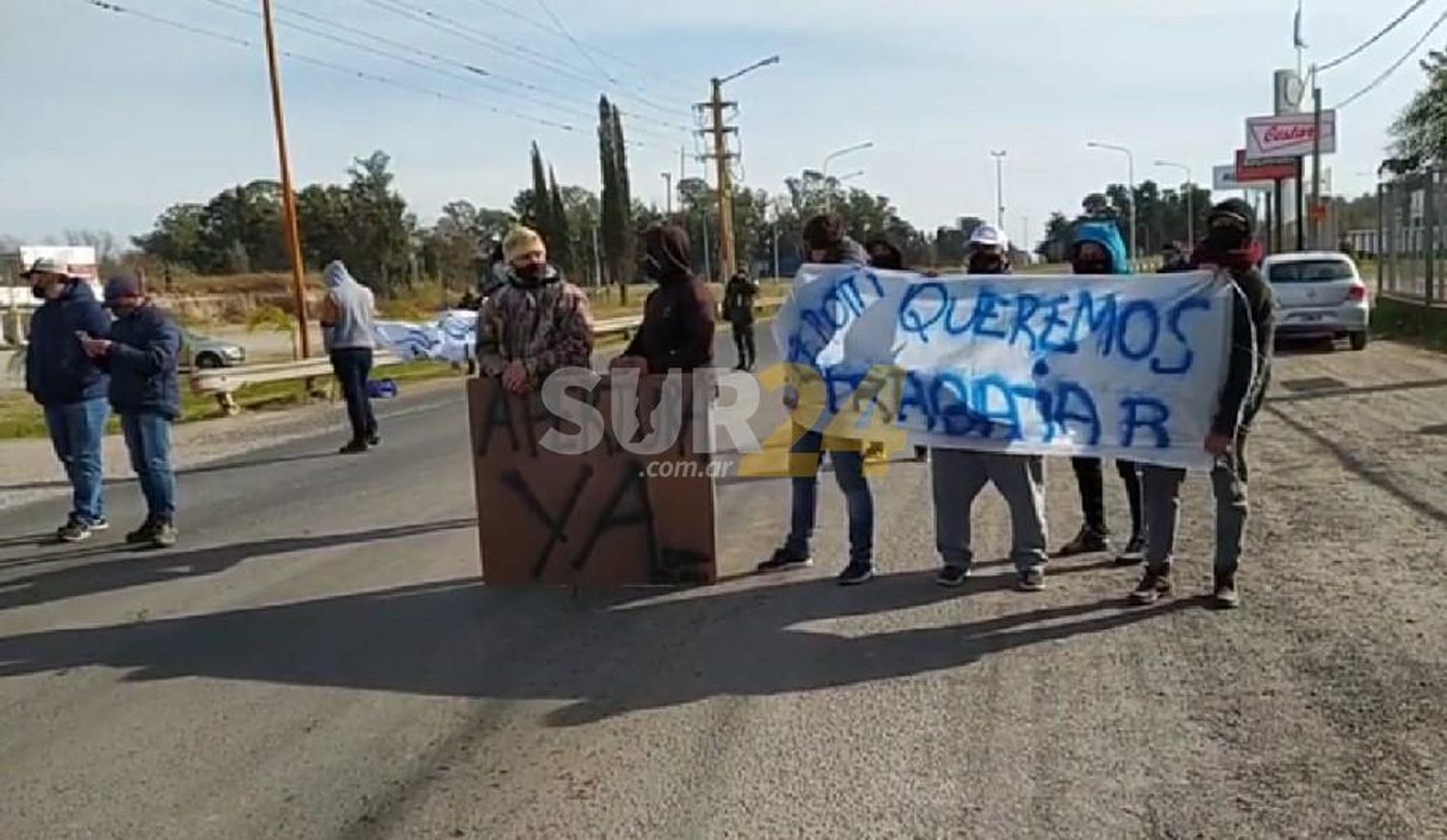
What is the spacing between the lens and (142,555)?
9117 millimetres

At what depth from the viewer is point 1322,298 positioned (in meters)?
21.8

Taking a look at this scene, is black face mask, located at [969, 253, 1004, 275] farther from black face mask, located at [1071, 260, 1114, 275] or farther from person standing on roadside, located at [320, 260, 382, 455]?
person standing on roadside, located at [320, 260, 382, 455]

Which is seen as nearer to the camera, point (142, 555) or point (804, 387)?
Result: point (804, 387)

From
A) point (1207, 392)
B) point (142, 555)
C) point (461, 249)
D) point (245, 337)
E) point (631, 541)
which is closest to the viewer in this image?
point (1207, 392)

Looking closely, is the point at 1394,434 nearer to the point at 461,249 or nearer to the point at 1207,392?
the point at 1207,392

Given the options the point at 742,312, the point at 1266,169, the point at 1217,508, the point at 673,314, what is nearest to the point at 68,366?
the point at 673,314

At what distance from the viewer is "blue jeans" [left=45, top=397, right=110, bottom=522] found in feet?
31.0

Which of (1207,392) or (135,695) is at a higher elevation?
(1207,392)

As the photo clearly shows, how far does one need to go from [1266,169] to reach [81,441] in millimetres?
51848

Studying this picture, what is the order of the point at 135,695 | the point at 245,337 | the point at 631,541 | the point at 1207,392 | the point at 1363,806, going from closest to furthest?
1. the point at 1363,806
2. the point at 135,695
3. the point at 1207,392
4. the point at 631,541
5. the point at 245,337

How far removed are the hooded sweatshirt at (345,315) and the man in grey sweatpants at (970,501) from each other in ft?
25.9

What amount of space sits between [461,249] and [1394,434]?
84.5m

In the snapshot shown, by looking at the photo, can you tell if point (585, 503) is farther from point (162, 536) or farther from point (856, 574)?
point (162, 536)

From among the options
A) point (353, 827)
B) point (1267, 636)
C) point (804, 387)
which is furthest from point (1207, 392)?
point (353, 827)
